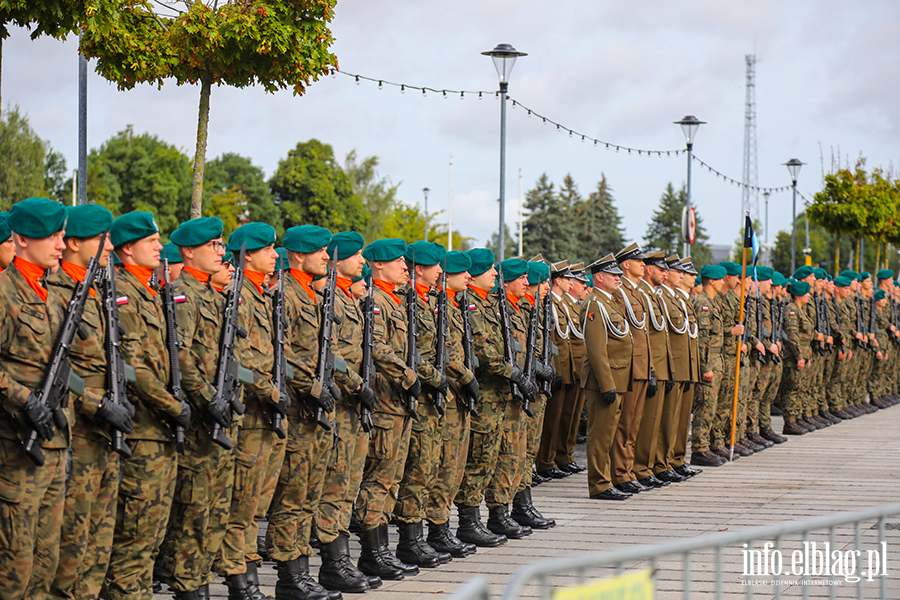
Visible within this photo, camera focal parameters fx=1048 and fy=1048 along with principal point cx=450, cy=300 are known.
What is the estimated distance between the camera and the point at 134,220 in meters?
5.22

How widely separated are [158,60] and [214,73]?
64cm

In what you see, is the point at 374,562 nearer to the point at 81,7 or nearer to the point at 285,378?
the point at 285,378

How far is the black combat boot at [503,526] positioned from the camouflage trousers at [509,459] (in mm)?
51

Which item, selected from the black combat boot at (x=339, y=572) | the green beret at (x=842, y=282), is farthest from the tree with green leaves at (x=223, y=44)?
the green beret at (x=842, y=282)

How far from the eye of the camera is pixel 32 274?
15.1ft

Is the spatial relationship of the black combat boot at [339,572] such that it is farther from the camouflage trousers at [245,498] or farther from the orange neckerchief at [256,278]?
the orange neckerchief at [256,278]

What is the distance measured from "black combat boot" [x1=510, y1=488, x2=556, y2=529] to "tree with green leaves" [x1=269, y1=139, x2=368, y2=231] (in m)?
54.4

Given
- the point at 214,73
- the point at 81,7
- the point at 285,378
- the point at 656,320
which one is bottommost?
the point at 285,378

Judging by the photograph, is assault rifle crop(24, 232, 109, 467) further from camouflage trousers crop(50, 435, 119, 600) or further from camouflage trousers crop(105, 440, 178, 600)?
camouflage trousers crop(105, 440, 178, 600)

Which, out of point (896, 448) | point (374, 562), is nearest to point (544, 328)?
point (374, 562)

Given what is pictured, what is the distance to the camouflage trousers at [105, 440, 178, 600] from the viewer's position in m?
4.91

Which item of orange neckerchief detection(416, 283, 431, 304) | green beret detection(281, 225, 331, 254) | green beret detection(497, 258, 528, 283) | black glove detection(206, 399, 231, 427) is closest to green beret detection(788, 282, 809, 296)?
green beret detection(497, 258, 528, 283)

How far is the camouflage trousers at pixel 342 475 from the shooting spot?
6.16 metres

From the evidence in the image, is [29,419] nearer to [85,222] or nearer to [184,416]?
[184,416]
